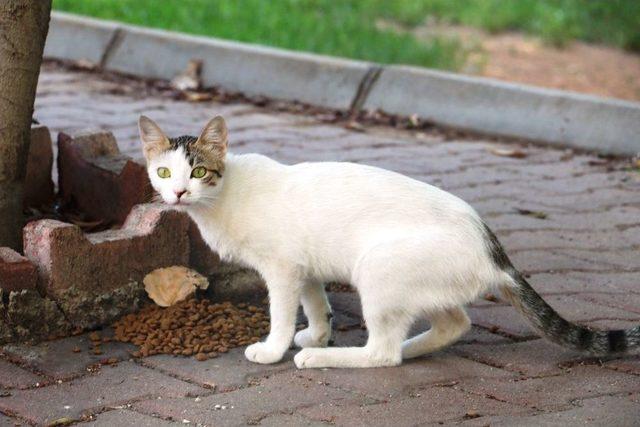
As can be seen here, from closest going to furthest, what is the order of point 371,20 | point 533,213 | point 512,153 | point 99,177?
point 99,177 < point 533,213 < point 512,153 < point 371,20

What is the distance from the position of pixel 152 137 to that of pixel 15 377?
882 millimetres

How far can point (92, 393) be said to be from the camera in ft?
11.4

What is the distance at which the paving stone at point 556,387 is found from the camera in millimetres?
3443

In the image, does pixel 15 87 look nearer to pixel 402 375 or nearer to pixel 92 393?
pixel 92 393

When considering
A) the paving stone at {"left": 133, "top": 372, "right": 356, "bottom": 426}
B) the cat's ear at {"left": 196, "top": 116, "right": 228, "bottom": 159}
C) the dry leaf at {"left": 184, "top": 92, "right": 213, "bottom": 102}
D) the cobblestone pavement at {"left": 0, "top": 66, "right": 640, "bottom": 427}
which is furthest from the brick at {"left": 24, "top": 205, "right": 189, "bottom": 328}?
the dry leaf at {"left": 184, "top": 92, "right": 213, "bottom": 102}

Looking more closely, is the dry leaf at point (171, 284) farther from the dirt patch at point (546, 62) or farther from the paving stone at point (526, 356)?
the dirt patch at point (546, 62)

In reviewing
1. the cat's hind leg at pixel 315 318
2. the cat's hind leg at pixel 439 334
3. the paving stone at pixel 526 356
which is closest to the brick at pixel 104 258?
the cat's hind leg at pixel 315 318

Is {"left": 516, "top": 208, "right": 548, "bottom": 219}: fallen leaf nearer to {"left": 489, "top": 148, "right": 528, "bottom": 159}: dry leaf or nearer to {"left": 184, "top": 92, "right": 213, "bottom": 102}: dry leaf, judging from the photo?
{"left": 489, "top": 148, "right": 528, "bottom": 159}: dry leaf

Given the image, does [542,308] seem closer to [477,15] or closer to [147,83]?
[147,83]

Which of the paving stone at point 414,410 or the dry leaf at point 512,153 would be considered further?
the dry leaf at point 512,153

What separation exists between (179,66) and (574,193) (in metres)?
3.32

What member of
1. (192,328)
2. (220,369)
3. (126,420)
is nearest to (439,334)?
(220,369)

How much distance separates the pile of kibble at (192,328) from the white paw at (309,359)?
296 millimetres

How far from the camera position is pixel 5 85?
4.11 meters
